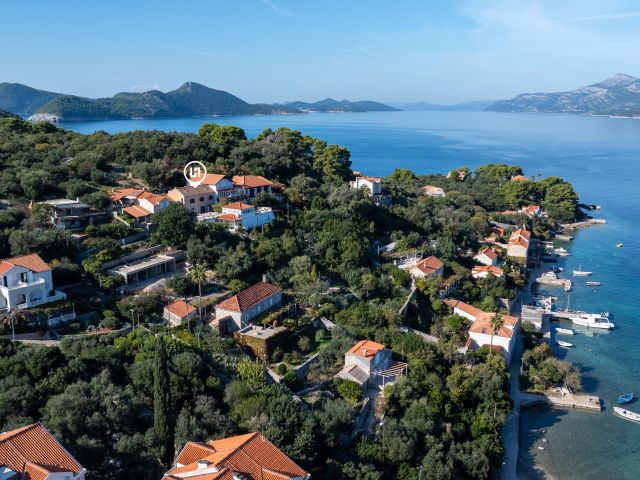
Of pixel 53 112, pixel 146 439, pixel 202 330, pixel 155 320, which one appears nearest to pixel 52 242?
pixel 155 320

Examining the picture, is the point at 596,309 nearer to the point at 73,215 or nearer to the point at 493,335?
the point at 493,335

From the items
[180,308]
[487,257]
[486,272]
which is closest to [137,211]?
[180,308]

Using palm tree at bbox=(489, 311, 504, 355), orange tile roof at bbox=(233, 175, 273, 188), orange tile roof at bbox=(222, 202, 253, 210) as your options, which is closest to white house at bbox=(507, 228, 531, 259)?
palm tree at bbox=(489, 311, 504, 355)

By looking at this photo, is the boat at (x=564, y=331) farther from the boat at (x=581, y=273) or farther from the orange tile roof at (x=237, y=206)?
the orange tile roof at (x=237, y=206)

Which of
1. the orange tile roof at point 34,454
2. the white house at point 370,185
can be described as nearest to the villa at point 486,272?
the white house at point 370,185

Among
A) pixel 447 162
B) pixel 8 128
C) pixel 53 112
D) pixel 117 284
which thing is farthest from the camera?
pixel 53 112

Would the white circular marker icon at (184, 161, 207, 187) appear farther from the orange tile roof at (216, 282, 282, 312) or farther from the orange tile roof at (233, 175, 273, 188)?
the orange tile roof at (216, 282, 282, 312)

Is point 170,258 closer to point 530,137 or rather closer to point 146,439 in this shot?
point 146,439
